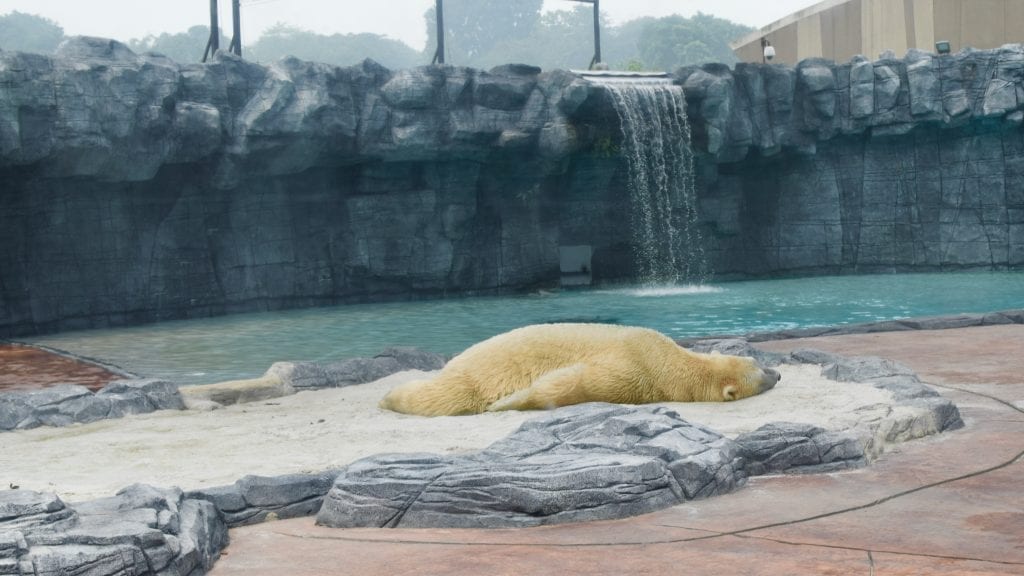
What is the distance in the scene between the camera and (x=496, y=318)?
16.4 meters

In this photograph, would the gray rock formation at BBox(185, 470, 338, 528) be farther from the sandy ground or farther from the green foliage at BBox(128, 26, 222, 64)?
the green foliage at BBox(128, 26, 222, 64)

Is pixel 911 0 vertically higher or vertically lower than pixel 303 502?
higher

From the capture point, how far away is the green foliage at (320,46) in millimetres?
82125

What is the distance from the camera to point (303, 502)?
420 cm

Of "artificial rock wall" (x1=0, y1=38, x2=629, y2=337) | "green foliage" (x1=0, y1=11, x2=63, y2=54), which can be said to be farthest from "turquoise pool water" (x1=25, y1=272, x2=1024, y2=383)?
"green foliage" (x1=0, y1=11, x2=63, y2=54)

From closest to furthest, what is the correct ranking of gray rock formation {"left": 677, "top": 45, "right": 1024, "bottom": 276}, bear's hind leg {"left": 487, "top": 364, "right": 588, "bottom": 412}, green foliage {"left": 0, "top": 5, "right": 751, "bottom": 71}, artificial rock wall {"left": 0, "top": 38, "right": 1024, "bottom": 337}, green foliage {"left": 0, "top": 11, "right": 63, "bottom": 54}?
bear's hind leg {"left": 487, "top": 364, "right": 588, "bottom": 412} < artificial rock wall {"left": 0, "top": 38, "right": 1024, "bottom": 337} < gray rock formation {"left": 677, "top": 45, "right": 1024, "bottom": 276} < green foliage {"left": 0, "top": 11, "right": 63, "bottom": 54} < green foliage {"left": 0, "top": 5, "right": 751, "bottom": 71}

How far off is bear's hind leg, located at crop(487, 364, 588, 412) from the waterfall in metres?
14.5

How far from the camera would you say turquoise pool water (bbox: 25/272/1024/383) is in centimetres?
1281

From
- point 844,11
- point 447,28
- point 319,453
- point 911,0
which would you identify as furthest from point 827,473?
point 447,28

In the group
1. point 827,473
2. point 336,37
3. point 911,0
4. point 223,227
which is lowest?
point 827,473

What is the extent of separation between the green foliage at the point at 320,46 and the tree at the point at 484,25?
397cm

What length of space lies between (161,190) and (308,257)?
8.84ft

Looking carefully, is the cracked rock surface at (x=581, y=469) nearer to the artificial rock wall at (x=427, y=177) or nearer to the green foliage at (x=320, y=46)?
the artificial rock wall at (x=427, y=177)

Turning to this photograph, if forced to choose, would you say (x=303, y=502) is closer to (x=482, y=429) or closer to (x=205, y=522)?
(x=205, y=522)
